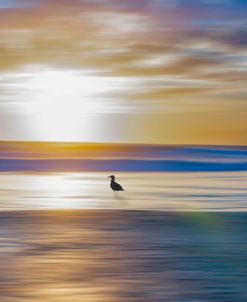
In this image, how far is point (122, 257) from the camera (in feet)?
42.1

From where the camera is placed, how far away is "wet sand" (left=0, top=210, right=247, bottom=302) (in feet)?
33.9

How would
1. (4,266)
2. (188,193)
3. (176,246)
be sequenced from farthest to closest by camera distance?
(188,193) < (176,246) < (4,266)

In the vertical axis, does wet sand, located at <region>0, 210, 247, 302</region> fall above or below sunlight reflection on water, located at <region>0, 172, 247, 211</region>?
below

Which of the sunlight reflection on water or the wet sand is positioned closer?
the wet sand

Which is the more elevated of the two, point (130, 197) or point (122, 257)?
point (130, 197)

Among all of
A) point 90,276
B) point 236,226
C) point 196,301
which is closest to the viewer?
point 196,301

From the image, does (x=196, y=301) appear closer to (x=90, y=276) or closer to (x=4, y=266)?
(x=90, y=276)

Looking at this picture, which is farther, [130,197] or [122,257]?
[130,197]

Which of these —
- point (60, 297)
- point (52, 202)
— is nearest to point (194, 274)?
point (60, 297)

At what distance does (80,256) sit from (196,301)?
352 cm

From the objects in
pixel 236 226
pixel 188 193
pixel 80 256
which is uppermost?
pixel 188 193

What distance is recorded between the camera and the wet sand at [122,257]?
33.9 ft

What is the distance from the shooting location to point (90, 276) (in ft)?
37.0

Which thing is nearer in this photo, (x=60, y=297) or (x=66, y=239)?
(x=60, y=297)
